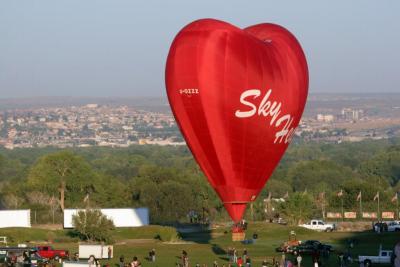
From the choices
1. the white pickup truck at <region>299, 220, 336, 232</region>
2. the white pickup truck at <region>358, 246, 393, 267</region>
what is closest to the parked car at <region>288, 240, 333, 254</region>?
the white pickup truck at <region>358, 246, 393, 267</region>

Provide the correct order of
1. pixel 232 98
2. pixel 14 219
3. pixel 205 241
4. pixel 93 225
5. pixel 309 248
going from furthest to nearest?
pixel 14 219 < pixel 93 225 < pixel 205 241 < pixel 309 248 < pixel 232 98

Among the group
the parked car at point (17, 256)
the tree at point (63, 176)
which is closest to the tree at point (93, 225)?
the parked car at point (17, 256)

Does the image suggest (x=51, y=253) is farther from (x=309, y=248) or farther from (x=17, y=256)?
(x=309, y=248)

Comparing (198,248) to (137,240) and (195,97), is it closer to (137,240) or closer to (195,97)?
(137,240)

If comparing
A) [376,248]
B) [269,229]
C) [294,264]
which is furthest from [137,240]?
[294,264]

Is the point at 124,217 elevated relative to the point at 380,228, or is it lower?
elevated

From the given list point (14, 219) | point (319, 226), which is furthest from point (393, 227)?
point (14, 219)
